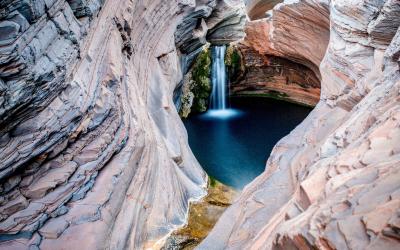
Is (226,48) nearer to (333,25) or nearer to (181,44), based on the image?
(181,44)

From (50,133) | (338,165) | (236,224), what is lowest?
(236,224)

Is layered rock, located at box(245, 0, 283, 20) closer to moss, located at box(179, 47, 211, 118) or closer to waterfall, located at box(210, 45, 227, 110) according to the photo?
waterfall, located at box(210, 45, 227, 110)

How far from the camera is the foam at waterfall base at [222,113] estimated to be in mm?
17703

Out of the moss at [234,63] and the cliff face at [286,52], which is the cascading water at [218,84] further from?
the cliff face at [286,52]

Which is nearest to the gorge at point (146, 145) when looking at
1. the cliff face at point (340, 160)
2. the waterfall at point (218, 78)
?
the cliff face at point (340, 160)

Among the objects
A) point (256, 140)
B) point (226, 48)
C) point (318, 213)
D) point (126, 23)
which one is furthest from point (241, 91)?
point (318, 213)

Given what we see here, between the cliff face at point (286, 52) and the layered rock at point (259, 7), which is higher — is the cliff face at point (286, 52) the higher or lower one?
the lower one

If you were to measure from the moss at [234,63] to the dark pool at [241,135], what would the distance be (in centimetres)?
137

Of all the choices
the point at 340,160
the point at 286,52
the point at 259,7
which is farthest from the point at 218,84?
the point at 340,160

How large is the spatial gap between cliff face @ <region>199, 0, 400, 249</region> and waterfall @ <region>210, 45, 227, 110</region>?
4.54m

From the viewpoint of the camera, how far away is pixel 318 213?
3549 mm

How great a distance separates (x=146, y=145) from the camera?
8711 mm

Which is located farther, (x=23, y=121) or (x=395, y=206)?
(x=23, y=121)

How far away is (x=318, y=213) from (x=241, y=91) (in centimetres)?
1686
